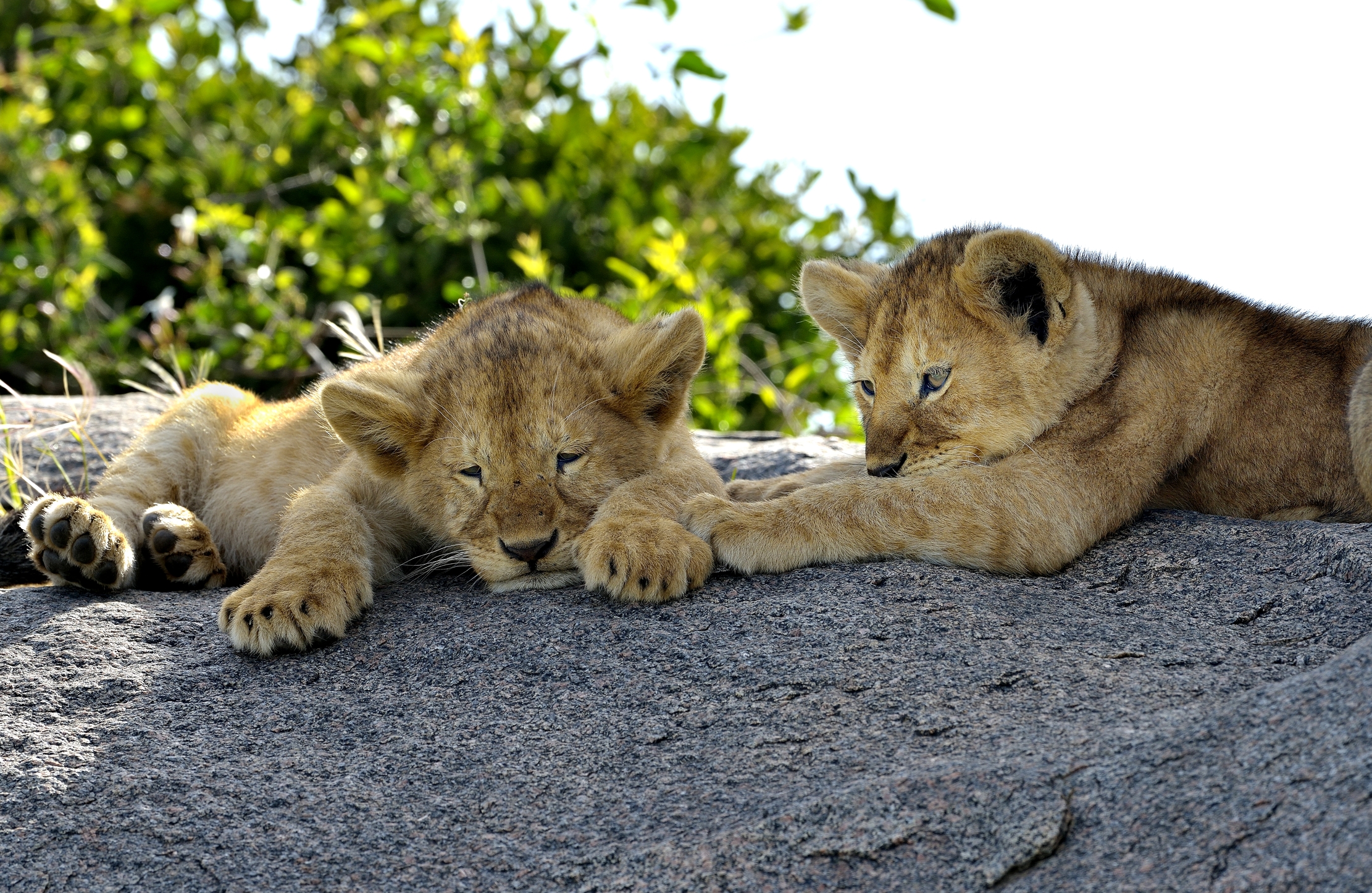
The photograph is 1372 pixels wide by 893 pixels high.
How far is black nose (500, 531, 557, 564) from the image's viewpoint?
11.8ft

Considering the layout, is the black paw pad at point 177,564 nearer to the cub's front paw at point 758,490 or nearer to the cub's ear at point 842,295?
the cub's front paw at point 758,490

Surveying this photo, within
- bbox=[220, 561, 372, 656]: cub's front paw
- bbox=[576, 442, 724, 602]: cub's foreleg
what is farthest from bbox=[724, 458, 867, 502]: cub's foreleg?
bbox=[220, 561, 372, 656]: cub's front paw

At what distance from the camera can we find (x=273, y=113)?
8.68m

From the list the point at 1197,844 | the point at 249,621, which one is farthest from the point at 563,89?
the point at 1197,844

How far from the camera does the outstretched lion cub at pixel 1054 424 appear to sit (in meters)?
3.61

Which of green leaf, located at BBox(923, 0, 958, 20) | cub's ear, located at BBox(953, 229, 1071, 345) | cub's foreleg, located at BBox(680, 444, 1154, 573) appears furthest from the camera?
green leaf, located at BBox(923, 0, 958, 20)

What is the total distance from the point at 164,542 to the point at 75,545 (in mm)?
323

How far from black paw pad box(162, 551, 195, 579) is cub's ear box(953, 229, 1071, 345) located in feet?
9.39

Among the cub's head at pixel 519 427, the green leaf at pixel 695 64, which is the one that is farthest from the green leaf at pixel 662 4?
the cub's head at pixel 519 427

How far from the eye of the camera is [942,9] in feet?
18.9

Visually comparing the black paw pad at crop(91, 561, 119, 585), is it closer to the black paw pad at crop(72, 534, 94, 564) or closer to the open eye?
the black paw pad at crop(72, 534, 94, 564)

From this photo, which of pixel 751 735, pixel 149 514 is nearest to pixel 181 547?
pixel 149 514

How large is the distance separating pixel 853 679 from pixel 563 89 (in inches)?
267

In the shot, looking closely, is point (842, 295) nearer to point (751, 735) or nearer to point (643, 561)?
point (643, 561)
